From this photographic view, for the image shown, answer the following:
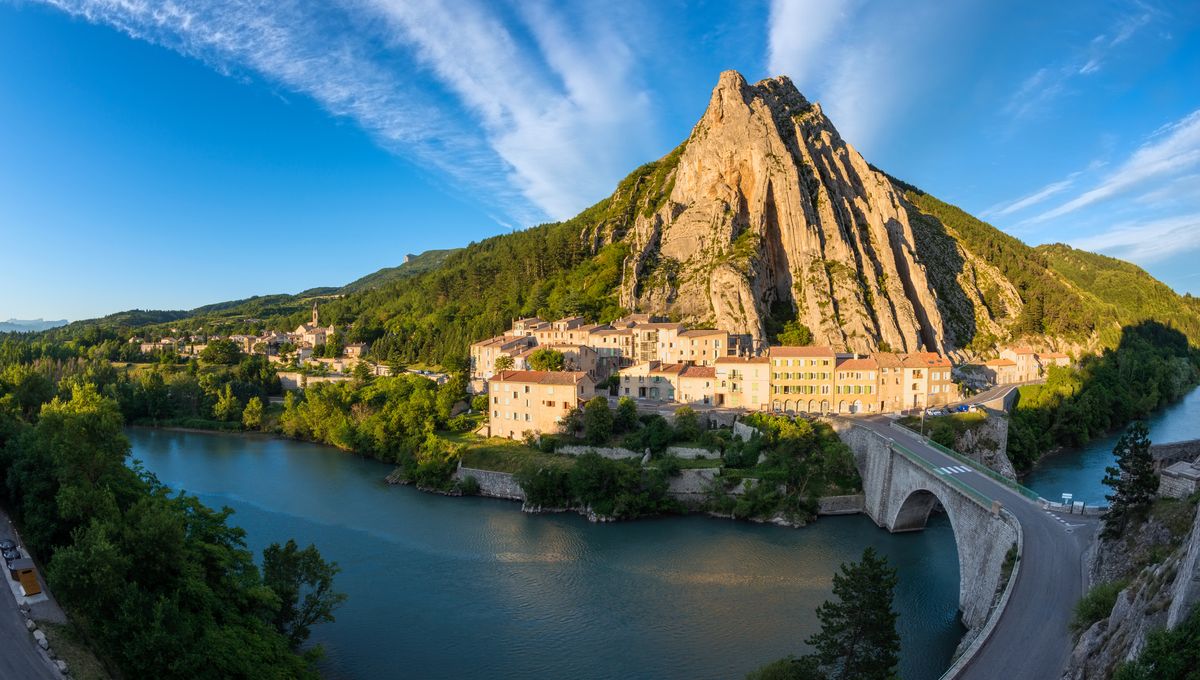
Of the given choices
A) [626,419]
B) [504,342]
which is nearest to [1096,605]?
[626,419]

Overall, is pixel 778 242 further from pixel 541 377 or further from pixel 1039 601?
pixel 1039 601

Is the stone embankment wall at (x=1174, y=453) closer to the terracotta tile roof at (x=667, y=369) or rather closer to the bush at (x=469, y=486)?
the terracotta tile roof at (x=667, y=369)

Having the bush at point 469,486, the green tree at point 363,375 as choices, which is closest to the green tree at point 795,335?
the bush at point 469,486

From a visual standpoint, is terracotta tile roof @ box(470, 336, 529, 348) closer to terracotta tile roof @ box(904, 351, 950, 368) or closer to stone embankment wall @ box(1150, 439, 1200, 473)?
terracotta tile roof @ box(904, 351, 950, 368)

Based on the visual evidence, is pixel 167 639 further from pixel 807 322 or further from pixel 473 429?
pixel 807 322

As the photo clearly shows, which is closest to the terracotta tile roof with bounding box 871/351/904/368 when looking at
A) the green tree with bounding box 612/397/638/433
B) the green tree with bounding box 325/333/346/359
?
the green tree with bounding box 612/397/638/433
